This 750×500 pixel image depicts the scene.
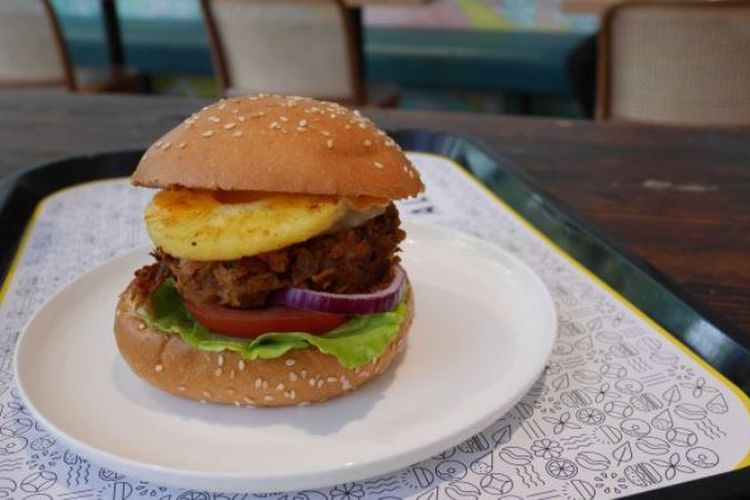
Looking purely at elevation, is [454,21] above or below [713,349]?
below

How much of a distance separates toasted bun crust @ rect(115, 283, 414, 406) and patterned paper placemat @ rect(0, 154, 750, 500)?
17 cm

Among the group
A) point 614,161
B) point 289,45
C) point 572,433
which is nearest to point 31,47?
point 289,45

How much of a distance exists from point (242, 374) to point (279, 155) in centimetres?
31

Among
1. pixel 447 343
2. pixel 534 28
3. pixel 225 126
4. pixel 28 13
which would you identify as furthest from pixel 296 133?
pixel 534 28

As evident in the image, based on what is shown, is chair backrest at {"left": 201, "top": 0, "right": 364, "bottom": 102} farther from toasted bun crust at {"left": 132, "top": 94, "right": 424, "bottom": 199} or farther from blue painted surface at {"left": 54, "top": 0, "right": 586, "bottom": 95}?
toasted bun crust at {"left": 132, "top": 94, "right": 424, "bottom": 199}

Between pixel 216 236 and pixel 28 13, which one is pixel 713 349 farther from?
pixel 28 13

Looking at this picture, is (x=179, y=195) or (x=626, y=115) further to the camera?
(x=626, y=115)

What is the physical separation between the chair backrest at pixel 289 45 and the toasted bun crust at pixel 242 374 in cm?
279

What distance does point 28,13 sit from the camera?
412 centimetres

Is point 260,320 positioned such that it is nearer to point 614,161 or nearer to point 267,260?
point 267,260

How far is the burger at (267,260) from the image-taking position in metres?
1.11

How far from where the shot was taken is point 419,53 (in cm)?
476

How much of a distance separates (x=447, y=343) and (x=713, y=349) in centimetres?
40

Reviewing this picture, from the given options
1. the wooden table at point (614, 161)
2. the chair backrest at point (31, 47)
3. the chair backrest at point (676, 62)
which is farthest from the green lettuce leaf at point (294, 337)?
the chair backrest at point (31, 47)
